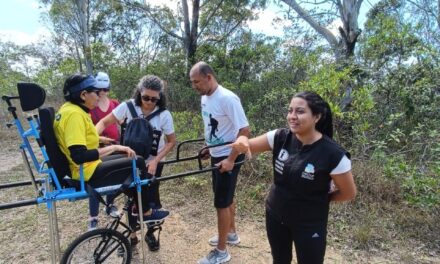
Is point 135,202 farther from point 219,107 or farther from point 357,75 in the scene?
point 357,75

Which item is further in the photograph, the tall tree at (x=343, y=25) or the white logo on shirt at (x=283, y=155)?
the tall tree at (x=343, y=25)

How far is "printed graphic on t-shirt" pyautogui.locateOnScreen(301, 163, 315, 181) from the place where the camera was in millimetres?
1919

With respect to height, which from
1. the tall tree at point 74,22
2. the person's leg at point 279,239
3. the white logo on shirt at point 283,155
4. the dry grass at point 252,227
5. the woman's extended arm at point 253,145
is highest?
the tall tree at point 74,22

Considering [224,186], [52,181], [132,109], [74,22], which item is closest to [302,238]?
[224,186]

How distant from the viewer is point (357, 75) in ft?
18.2

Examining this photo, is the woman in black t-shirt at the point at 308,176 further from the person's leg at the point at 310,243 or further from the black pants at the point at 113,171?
the black pants at the point at 113,171

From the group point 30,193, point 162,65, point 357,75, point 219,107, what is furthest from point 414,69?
point 162,65

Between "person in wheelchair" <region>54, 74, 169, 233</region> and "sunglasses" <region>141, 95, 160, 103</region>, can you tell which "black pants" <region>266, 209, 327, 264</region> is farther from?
"sunglasses" <region>141, 95, 160, 103</region>

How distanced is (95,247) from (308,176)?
1.82 meters

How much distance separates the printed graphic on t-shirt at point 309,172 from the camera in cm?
192

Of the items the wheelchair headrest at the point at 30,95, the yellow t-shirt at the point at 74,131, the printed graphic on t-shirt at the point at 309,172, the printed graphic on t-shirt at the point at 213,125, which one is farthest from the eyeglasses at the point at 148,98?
the printed graphic on t-shirt at the point at 309,172

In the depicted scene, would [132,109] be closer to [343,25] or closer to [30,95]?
[30,95]

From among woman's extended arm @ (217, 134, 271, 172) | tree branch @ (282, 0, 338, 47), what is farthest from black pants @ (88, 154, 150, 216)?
tree branch @ (282, 0, 338, 47)

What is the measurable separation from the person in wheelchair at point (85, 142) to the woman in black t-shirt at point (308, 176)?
118 centimetres
